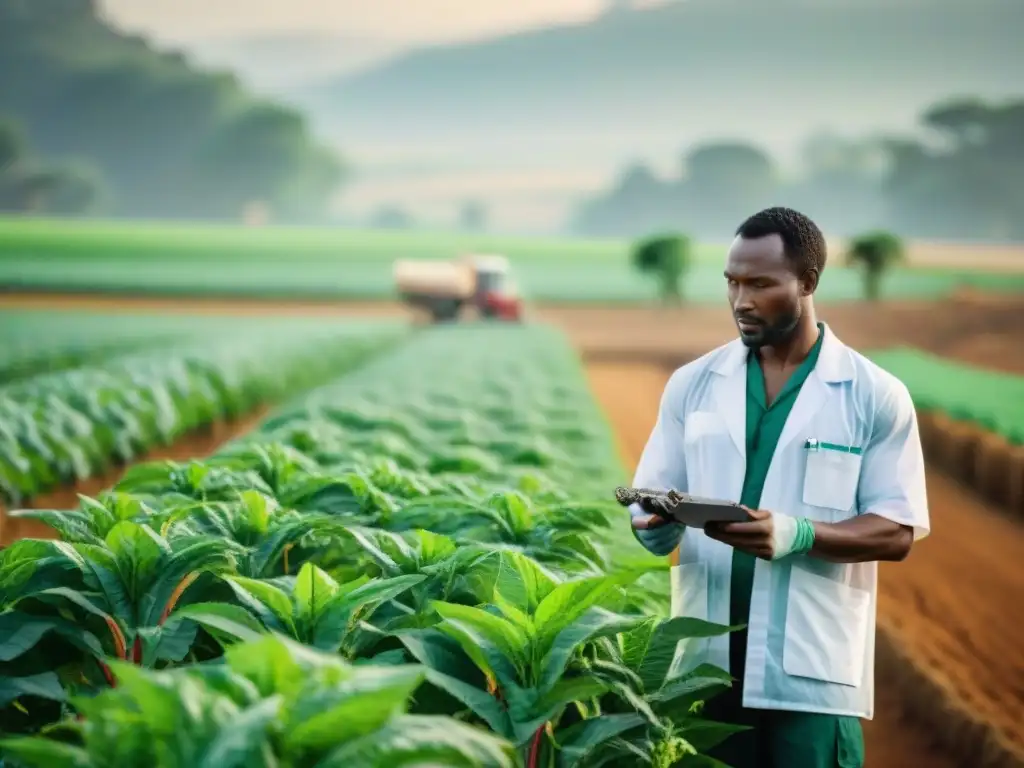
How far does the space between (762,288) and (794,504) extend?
0.38 m

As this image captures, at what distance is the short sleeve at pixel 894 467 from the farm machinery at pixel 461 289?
26916 mm

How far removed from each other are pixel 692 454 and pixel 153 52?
45444 mm

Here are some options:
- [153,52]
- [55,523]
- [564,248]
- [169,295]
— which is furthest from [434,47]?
[55,523]

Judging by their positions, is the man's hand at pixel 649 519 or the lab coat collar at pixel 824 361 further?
the lab coat collar at pixel 824 361

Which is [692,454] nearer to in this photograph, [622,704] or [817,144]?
[622,704]

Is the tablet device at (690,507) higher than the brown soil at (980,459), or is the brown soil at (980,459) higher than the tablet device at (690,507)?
the tablet device at (690,507)

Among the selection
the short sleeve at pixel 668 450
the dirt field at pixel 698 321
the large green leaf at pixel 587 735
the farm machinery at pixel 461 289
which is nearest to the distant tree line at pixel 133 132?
the dirt field at pixel 698 321

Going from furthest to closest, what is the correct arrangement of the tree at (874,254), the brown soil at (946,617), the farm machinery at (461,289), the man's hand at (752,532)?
the tree at (874,254)
the farm machinery at (461,289)
the brown soil at (946,617)
the man's hand at (752,532)

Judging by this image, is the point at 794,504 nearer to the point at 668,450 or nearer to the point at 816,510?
the point at 816,510

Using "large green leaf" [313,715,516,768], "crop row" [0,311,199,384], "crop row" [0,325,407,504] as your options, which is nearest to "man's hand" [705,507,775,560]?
"large green leaf" [313,715,516,768]

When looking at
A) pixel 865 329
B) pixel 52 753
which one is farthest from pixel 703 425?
pixel 865 329

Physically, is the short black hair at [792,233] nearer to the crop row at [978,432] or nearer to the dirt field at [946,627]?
the dirt field at [946,627]

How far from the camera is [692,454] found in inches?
91.0

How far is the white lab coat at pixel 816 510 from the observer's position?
86.0 inches
